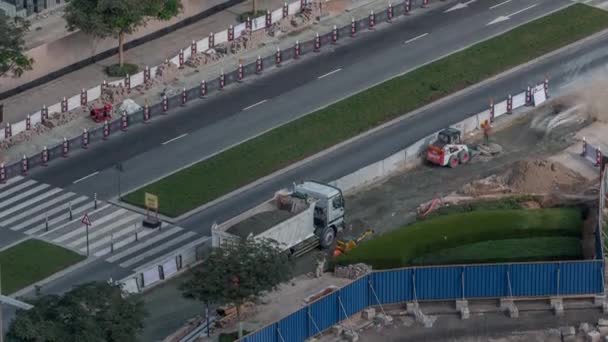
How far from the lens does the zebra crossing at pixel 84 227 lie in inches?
3967

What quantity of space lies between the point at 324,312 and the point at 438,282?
6.34 m

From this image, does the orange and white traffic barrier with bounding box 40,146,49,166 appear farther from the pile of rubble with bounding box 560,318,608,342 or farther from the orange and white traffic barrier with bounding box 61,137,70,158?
the pile of rubble with bounding box 560,318,608,342

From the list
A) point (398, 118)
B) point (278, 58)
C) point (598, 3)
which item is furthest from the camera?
point (598, 3)

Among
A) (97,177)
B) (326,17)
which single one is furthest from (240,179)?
(326,17)

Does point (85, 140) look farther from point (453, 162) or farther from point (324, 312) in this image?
point (324, 312)

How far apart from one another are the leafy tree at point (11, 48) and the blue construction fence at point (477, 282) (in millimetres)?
29592

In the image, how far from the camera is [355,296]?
307ft

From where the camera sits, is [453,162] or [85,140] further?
[85,140]

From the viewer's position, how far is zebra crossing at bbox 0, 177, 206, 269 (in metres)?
101

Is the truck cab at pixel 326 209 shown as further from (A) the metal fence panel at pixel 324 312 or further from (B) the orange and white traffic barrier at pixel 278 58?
(B) the orange and white traffic barrier at pixel 278 58

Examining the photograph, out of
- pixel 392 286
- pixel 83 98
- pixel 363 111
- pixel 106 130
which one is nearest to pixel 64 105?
pixel 83 98

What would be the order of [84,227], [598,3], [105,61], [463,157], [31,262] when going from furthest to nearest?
[598,3] → [105,61] → [463,157] → [84,227] → [31,262]

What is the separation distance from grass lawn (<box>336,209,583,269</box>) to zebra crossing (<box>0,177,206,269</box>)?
33.8ft

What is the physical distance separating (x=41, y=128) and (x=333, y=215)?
21.1 meters
